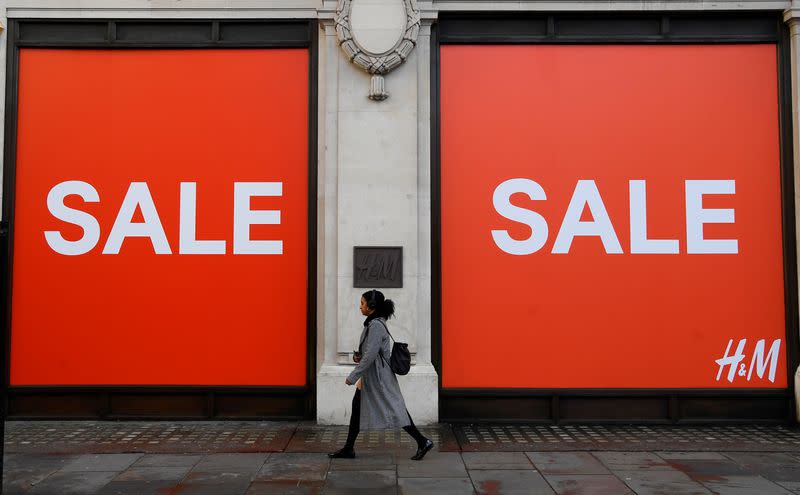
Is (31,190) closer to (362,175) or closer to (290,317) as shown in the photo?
(290,317)

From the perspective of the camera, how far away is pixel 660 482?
20.2ft

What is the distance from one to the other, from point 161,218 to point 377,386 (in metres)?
4.29

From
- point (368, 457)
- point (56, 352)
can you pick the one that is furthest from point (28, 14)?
point (368, 457)

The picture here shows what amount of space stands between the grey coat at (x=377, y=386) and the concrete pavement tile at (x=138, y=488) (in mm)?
1946

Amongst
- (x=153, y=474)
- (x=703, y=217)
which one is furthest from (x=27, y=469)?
(x=703, y=217)

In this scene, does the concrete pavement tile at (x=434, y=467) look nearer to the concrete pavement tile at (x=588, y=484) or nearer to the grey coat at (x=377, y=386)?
the grey coat at (x=377, y=386)

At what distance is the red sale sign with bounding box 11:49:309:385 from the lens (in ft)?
29.5

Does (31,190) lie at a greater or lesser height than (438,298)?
greater

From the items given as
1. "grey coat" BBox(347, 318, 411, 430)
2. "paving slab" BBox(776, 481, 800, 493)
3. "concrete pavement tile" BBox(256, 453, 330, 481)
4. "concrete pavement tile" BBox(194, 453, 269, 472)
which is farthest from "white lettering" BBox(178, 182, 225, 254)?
"paving slab" BBox(776, 481, 800, 493)

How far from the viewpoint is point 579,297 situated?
891cm

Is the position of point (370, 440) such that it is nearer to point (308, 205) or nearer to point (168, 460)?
point (168, 460)

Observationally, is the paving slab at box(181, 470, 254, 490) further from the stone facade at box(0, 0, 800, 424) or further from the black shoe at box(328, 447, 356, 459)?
the stone facade at box(0, 0, 800, 424)

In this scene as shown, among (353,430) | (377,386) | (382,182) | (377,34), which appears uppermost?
(377,34)

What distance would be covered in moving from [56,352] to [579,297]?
23.9ft
